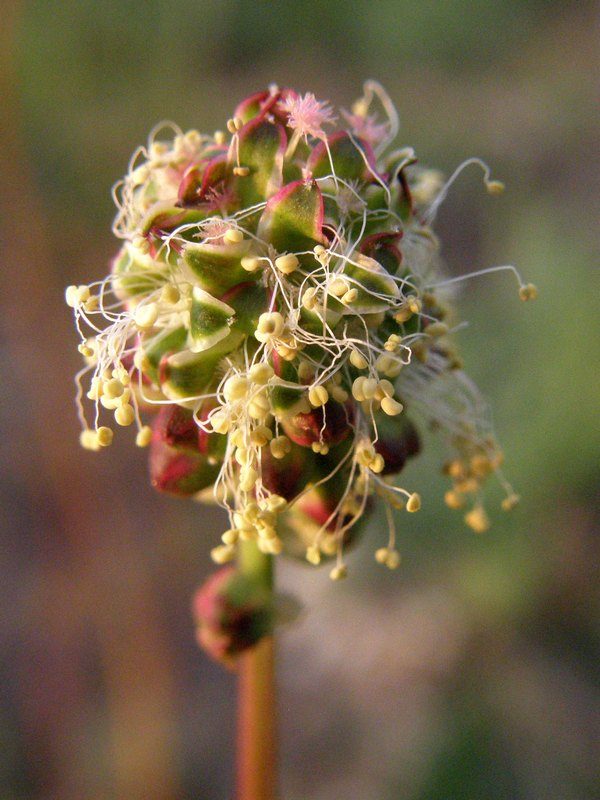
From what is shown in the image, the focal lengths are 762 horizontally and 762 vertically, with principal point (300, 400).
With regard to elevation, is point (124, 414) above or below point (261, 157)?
below

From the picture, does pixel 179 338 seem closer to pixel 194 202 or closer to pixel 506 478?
pixel 194 202

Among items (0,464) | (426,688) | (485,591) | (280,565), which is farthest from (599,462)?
(0,464)

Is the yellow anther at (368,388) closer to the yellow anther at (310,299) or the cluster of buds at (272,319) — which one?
the cluster of buds at (272,319)

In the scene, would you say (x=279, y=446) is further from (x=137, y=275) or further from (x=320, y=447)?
(x=137, y=275)

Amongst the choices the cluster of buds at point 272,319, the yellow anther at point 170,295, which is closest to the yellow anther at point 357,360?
the cluster of buds at point 272,319

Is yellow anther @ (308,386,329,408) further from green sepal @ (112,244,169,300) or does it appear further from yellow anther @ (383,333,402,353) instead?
green sepal @ (112,244,169,300)

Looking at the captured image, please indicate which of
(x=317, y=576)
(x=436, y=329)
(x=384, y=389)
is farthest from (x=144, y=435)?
(x=317, y=576)

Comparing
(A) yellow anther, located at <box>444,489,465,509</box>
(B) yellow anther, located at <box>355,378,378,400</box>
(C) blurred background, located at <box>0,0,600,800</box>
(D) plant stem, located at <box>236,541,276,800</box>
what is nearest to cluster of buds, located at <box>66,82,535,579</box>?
(B) yellow anther, located at <box>355,378,378,400</box>
